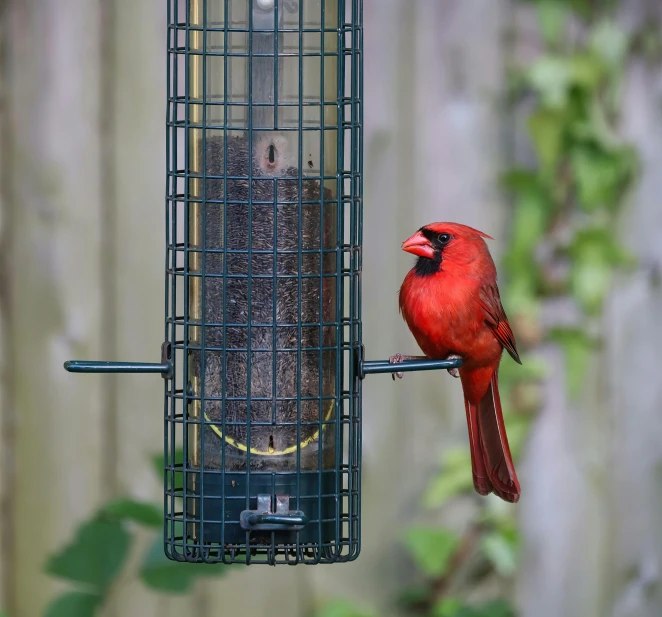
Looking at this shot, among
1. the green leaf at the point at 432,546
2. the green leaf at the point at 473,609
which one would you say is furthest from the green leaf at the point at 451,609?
the green leaf at the point at 432,546

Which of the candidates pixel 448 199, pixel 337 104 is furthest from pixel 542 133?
pixel 337 104

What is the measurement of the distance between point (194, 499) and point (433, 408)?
1524 millimetres

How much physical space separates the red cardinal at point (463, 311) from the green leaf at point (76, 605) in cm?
114

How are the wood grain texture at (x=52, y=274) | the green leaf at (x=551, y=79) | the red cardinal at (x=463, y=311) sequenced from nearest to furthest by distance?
1. the red cardinal at (x=463, y=311)
2. the wood grain texture at (x=52, y=274)
3. the green leaf at (x=551, y=79)

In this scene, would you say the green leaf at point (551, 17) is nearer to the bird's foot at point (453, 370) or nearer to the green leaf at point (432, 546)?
the bird's foot at point (453, 370)

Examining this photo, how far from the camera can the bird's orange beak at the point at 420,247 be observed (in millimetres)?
3889

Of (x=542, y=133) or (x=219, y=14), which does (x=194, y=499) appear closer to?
(x=219, y=14)

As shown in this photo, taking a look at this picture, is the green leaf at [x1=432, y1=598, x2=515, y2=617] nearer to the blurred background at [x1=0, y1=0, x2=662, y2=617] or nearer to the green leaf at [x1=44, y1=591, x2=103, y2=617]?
the blurred background at [x1=0, y1=0, x2=662, y2=617]

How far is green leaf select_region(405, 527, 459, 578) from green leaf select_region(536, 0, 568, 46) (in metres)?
1.87

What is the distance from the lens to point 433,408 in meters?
4.64

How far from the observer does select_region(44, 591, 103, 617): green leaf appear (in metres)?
3.38

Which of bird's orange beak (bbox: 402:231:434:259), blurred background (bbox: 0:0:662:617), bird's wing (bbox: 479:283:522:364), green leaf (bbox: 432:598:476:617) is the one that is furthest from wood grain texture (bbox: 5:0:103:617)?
bird's wing (bbox: 479:283:522:364)

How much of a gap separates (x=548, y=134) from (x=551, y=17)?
0.43 meters

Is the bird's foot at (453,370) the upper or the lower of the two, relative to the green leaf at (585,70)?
lower
